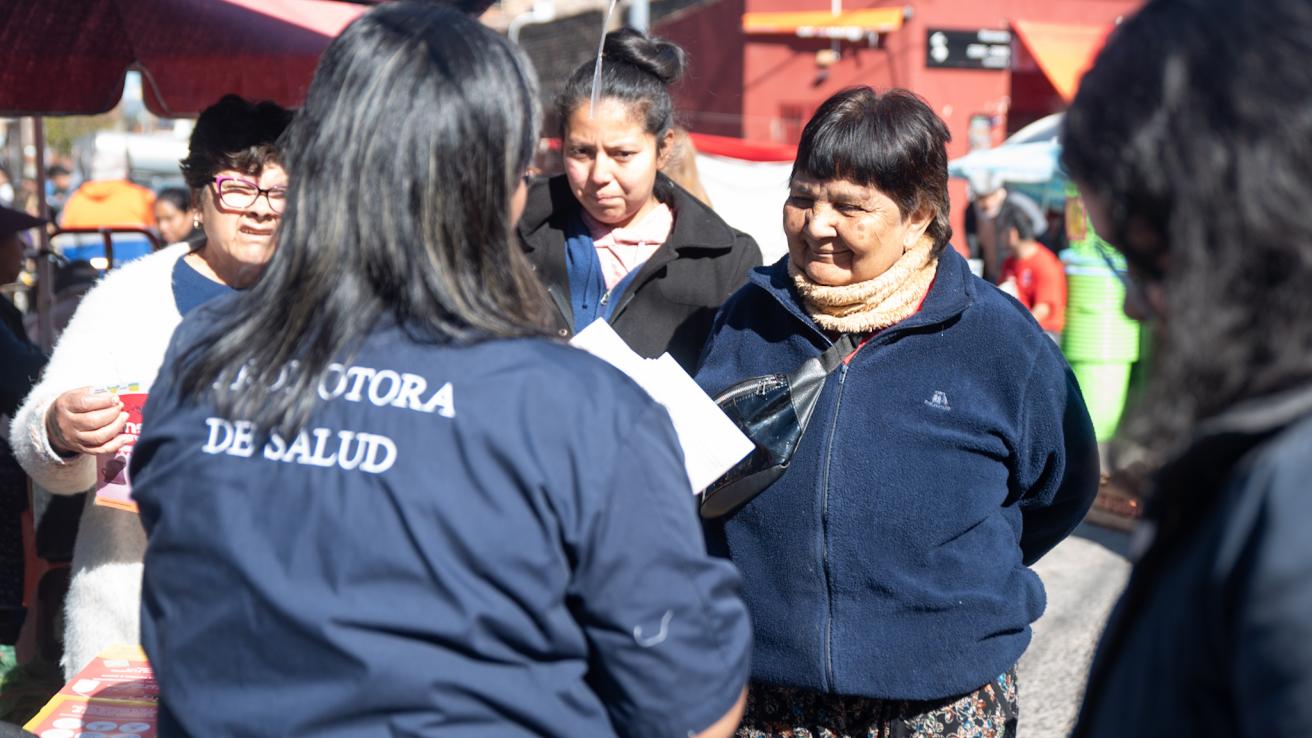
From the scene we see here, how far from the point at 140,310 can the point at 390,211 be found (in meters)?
1.48

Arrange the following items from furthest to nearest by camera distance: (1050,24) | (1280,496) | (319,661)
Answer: (1050,24) → (319,661) → (1280,496)

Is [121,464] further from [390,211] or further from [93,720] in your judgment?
[390,211]

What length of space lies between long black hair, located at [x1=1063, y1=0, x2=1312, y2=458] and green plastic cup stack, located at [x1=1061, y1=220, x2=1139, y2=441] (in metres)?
6.70

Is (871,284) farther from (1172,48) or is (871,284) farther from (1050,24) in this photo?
(1050,24)

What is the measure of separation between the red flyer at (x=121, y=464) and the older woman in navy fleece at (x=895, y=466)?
3.69ft

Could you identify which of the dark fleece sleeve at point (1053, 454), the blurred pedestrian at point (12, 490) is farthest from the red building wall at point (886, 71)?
the dark fleece sleeve at point (1053, 454)

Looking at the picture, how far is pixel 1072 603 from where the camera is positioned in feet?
19.3

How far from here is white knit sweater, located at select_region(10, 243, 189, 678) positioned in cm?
251

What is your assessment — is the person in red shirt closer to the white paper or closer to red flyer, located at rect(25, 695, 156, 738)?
the white paper

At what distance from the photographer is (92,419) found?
2.31 meters

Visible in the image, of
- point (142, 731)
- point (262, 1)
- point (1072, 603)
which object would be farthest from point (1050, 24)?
point (142, 731)

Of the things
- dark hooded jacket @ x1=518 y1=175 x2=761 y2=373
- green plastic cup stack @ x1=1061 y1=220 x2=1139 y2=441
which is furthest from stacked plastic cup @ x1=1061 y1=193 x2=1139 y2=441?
dark hooded jacket @ x1=518 y1=175 x2=761 y2=373

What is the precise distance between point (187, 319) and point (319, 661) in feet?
1.73

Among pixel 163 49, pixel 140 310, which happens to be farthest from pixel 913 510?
pixel 163 49
